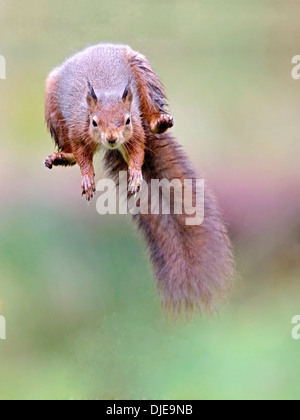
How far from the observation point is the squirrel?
194 cm

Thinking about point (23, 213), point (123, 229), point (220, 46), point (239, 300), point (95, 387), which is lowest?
point (95, 387)

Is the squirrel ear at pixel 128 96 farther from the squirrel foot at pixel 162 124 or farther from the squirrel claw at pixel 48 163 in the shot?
the squirrel claw at pixel 48 163

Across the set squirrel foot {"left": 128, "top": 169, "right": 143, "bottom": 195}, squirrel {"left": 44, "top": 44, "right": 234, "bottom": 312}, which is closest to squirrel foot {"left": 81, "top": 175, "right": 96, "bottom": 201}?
squirrel {"left": 44, "top": 44, "right": 234, "bottom": 312}

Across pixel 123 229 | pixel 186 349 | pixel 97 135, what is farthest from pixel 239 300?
pixel 97 135

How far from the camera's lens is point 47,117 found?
2.10m

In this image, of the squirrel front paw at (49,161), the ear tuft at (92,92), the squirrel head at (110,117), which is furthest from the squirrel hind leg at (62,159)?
the ear tuft at (92,92)

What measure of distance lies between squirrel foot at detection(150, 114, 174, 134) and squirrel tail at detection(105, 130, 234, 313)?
0.27 meters

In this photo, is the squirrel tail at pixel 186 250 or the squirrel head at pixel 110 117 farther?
the squirrel tail at pixel 186 250

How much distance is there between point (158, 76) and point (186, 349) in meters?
1.33

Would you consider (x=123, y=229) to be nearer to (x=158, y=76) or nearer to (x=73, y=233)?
(x=73, y=233)

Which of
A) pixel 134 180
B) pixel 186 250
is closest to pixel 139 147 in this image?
pixel 134 180

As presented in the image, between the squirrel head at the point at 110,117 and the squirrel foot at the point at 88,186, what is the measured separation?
10 centimetres

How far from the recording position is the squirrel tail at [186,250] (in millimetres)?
2451

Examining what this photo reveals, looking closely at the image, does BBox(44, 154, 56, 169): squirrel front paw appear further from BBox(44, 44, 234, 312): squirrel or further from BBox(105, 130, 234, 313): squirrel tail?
BBox(105, 130, 234, 313): squirrel tail
